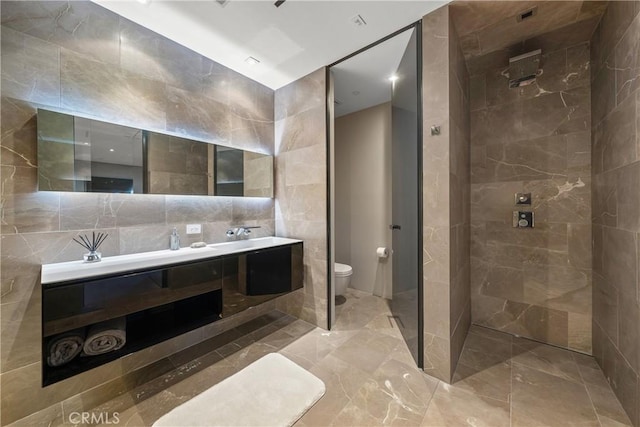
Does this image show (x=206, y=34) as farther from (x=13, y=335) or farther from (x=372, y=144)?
(x=13, y=335)

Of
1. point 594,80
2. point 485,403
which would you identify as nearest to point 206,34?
point 594,80

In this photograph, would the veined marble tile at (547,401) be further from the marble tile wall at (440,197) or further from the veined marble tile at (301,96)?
the veined marble tile at (301,96)

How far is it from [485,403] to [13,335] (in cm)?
288

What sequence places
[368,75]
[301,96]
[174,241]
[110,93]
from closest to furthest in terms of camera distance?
[110,93], [174,241], [368,75], [301,96]

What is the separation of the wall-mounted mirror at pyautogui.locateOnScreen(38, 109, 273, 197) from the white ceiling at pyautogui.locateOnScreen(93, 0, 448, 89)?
0.86m

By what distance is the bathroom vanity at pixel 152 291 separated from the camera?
1.21 metres

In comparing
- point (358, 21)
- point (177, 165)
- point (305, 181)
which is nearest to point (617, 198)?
point (358, 21)

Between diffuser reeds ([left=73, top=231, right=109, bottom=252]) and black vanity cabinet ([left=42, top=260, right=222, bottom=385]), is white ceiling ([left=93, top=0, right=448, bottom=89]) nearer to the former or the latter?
diffuser reeds ([left=73, top=231, right=109, bottom=252])

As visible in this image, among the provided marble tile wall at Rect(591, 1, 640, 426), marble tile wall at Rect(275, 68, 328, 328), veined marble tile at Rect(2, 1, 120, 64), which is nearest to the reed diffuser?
veined marble tile at Rect(2, 1, 120, 64)

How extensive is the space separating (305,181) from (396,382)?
193cm

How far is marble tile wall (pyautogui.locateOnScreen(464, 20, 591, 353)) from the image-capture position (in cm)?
200

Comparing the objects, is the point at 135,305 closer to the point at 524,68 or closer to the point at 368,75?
the point at 368,75

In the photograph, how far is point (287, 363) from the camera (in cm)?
188

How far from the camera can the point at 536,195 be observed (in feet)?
7.16
